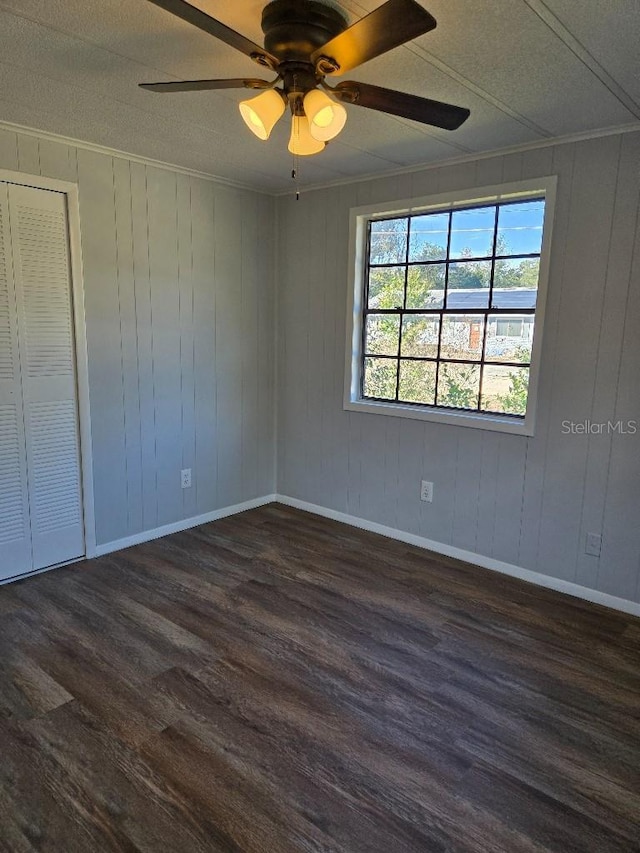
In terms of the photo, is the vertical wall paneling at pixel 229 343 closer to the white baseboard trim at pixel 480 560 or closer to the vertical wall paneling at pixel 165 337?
the vertical wall paneling at pixel 165 337

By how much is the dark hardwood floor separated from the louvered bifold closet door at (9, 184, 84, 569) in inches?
12.3

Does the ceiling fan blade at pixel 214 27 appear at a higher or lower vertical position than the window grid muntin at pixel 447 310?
higher

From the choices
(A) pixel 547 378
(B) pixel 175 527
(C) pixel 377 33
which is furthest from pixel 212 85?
(B) pixel 175 527

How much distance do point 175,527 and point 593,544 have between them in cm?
269

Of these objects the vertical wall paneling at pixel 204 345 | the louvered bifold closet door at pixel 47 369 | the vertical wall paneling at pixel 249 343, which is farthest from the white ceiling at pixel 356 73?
the vertical wall paneling at pixel 249 343

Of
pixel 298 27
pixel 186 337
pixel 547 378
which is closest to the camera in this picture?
pixel 298 27

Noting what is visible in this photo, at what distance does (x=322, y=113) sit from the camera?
5.21 ft

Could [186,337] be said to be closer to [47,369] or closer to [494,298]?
[47,369]

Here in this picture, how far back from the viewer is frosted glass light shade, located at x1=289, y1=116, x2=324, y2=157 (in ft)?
6.11

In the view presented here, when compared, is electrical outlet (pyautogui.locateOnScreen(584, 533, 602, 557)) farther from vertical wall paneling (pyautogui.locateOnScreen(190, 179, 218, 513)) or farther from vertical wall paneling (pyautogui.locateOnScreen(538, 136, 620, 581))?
vertical wall paneling (pyautogui.locateOnScreen(190, 179, 218, 513))

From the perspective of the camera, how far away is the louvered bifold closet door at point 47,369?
290cm

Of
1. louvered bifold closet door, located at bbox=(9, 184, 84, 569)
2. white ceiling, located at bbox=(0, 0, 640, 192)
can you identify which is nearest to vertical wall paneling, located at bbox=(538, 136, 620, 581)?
white ceiling, located at bbox=(0, 0, 640, 192)

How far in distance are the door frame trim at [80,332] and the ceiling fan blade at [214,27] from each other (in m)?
1.90

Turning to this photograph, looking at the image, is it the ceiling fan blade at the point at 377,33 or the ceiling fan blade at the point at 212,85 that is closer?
the ceiling fan blade at the point at 377,33
